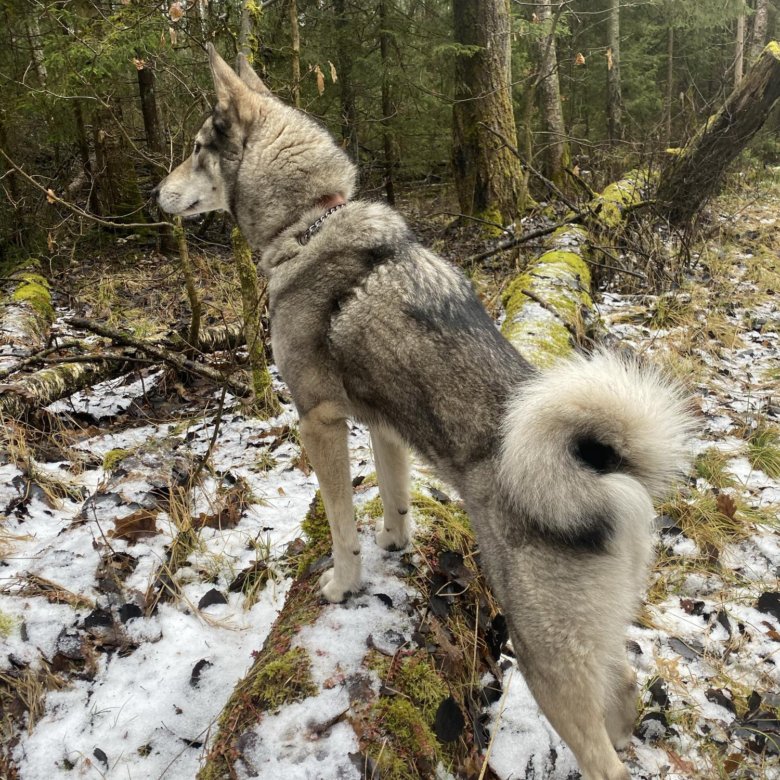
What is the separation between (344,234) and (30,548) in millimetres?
2247

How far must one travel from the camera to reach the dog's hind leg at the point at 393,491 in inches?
105

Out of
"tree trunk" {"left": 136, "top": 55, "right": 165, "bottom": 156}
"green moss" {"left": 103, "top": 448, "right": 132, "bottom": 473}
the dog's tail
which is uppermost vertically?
"tree trunk" {"left": 136, "top": 55, "right": 165, "bottom": 156}

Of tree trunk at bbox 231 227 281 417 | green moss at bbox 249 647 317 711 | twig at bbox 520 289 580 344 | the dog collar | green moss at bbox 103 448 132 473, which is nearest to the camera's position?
green moss at bbox 249 647 317 711

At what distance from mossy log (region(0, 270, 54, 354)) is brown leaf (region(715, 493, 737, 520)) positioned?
5345 mm

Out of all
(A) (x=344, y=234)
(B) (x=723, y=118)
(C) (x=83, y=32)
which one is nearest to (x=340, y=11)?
(C) (x=83, y=32)

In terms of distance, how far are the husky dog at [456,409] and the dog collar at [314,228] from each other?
0.01m

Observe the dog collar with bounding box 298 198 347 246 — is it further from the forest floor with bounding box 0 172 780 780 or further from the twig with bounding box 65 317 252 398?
the twig with bounding box 65 317 252 398

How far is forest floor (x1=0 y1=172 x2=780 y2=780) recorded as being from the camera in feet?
6.77

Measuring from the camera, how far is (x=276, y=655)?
83.4 inches

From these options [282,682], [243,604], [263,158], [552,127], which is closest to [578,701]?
[282,682]

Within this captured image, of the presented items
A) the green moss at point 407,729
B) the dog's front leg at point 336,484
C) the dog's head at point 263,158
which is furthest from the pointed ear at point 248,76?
the green moss at point 407,729

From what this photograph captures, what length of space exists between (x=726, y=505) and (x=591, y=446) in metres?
2.01

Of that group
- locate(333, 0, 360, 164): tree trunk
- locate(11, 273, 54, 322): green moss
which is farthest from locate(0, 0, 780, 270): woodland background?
locate(11, 273, 54, 322): green moss

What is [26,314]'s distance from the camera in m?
5.79
